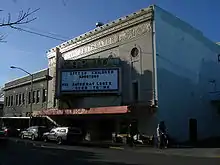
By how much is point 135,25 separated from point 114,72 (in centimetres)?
471

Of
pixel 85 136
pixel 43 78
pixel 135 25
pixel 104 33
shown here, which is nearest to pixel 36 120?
pixel 43 78

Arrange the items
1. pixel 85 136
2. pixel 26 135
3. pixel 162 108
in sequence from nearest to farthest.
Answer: pixel 162 108, pixel 85 136, pixel 26 135

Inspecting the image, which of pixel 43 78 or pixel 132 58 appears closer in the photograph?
pixel 132 58

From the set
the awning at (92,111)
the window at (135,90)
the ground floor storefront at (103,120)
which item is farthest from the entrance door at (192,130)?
the awning at (92,111)

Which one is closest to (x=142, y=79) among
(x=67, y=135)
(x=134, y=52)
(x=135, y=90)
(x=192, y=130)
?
(x=135, y=90)

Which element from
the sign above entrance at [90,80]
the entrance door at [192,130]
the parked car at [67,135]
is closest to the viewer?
the parked car at [67,135]

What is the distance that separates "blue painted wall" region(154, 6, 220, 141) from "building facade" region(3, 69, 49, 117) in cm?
1798

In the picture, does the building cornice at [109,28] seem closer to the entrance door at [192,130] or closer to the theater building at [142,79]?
the theater building at [142,79]

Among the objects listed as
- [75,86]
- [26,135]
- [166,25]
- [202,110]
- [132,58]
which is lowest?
[26,135]

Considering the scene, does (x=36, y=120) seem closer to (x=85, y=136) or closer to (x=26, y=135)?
(x=26, y=135)

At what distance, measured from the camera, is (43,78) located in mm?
44188

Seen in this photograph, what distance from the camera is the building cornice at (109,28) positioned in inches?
1205

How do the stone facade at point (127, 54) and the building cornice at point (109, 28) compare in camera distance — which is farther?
the building cornice at point (109, 28)

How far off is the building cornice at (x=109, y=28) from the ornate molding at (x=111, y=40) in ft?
1.22
